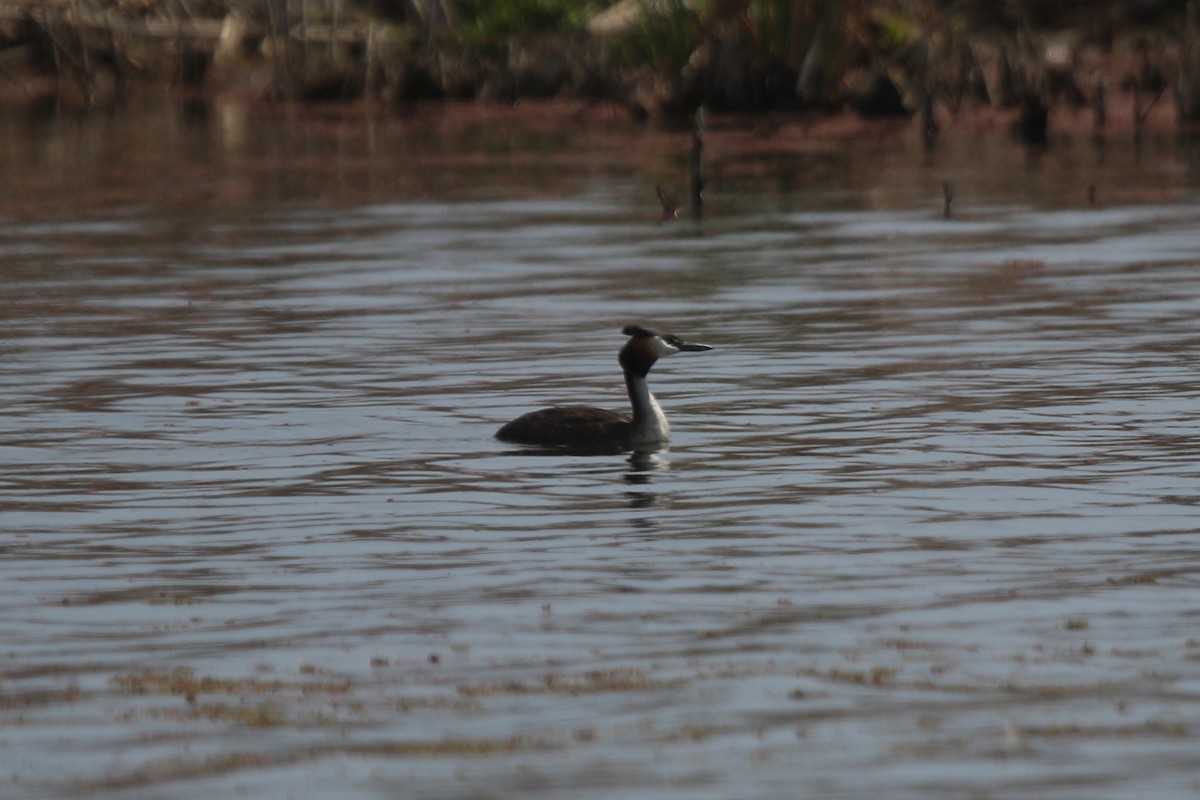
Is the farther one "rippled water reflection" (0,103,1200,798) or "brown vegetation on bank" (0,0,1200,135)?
"brown vegetation on bank" (0,0,1200,135)

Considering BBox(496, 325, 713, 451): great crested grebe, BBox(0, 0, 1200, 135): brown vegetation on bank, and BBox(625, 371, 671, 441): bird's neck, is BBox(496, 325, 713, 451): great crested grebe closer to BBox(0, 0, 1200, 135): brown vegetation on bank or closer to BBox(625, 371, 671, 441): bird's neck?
BBox(625, 371, 671, 441): bird's neck

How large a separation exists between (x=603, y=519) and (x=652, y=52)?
28.7 meters

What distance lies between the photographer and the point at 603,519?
38.8ft

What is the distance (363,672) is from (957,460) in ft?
17.2

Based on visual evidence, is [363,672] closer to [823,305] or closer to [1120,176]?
[823,305]

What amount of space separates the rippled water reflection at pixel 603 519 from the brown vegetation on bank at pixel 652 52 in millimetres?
10750

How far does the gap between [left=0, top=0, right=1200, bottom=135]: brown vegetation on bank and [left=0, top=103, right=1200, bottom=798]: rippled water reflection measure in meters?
10.7

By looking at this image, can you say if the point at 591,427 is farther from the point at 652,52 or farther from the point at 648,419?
the point at 652,52

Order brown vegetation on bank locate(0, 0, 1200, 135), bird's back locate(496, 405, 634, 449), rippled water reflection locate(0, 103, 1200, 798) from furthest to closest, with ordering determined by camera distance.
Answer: brown vegetation on bank locate(0, 0, 1200, 135) < bird's back locate(496, 405, 634, 449) < rippled water reflection locate(0, 103, 1200, 798)

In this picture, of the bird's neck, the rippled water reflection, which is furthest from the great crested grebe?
the rippled water reflection

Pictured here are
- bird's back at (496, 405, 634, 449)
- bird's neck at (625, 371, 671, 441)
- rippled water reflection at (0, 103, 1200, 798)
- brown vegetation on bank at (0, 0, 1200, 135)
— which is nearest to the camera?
rippled water reflection at (0, 103, 1200, 798)

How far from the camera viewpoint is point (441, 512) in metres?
12.1

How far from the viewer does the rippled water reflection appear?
788 centimetres

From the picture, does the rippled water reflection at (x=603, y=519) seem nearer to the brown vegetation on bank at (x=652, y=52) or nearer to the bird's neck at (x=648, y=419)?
the bird's neck at (x=648, y=419)
